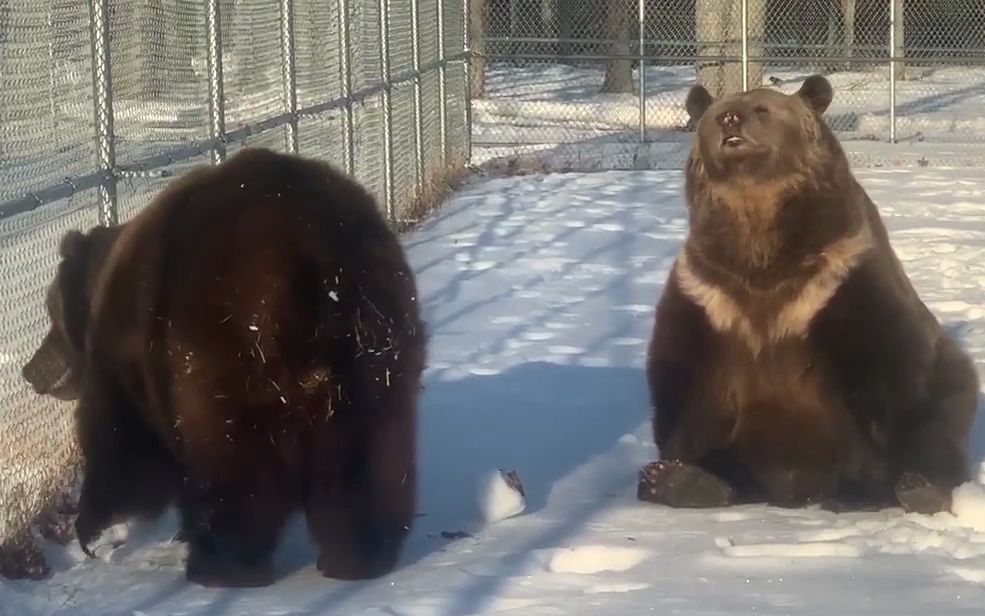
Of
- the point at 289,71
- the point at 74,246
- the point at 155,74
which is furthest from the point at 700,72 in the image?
the point at 74,246

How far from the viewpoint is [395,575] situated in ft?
17.1

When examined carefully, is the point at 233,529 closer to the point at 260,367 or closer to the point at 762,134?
the point at 260,367

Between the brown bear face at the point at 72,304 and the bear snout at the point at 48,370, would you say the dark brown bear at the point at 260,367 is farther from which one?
the bear snout at the point at 48,370

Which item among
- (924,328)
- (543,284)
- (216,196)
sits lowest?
(543,284)

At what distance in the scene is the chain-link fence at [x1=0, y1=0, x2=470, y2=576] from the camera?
677 centimetres

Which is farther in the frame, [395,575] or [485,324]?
[485,324]

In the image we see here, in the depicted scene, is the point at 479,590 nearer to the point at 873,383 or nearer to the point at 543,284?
the point at 873,383

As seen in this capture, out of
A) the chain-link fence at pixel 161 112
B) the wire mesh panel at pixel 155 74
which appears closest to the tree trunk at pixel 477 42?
the chain-link fence at pixel 161 112

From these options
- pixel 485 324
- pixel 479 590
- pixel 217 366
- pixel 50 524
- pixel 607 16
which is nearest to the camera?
pixel 217 366

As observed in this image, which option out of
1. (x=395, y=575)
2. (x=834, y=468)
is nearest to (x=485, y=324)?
(x=834, y=468)

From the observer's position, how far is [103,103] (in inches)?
273

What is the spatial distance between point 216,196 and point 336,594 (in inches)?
47.6

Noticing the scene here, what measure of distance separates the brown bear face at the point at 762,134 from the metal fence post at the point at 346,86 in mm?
6186

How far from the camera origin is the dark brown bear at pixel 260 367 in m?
4.76
